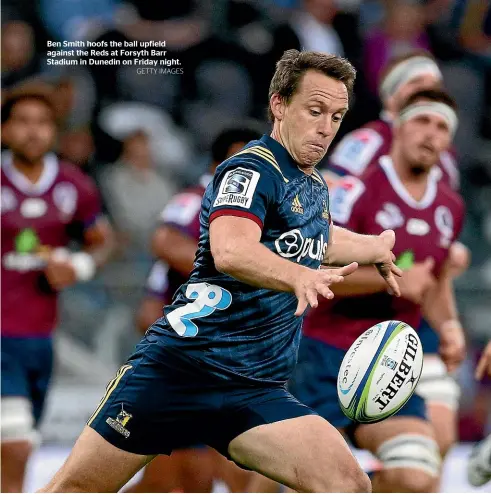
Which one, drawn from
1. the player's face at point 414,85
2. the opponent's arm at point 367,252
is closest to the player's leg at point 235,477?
the player's face at point 414,85

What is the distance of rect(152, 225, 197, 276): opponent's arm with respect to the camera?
6.63 metres

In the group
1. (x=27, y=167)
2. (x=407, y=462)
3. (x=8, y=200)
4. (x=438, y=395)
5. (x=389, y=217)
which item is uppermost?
(x=389, y=217)

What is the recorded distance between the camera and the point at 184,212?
6684 millimetres

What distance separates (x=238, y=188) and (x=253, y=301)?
478mm

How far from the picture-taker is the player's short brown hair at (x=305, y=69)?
4.16m

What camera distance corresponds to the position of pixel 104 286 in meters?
9.12

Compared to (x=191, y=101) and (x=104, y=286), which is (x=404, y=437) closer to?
(x=104, y=286)

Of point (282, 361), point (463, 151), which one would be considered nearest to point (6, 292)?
point (282, 361)

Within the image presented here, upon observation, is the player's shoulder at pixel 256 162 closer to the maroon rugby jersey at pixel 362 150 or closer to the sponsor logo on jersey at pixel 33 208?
the maroon rugby jersey at pixel 362 150

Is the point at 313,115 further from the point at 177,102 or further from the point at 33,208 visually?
the point at 177,102

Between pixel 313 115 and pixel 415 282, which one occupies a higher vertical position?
pixel 313 115

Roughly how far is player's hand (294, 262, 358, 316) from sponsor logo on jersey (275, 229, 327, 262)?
51 cm

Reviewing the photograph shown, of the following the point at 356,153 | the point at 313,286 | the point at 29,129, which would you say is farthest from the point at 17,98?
the point at 313,286

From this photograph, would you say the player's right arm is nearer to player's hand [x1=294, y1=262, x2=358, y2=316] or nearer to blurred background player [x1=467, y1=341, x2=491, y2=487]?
player's hand [x1=294, y1=262, x2=358, y2=316]
